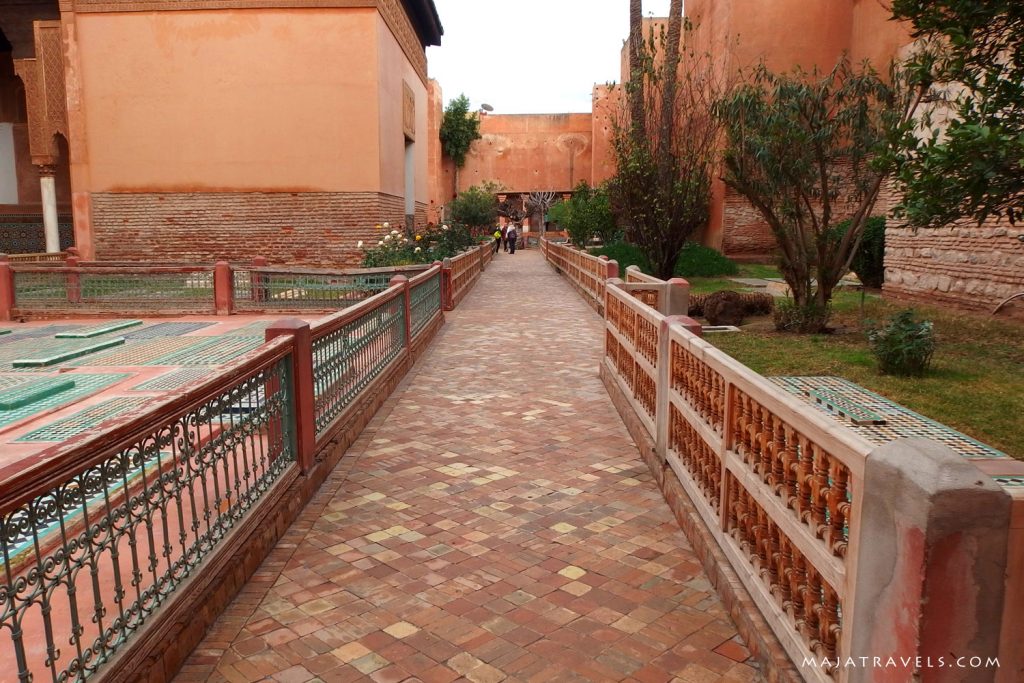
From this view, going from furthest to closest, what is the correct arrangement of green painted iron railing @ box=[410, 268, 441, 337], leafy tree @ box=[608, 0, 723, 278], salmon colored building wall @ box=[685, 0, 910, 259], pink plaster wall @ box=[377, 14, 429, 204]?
salmon colored building wall @ box=[685, 0, 910, 259] → pink plaster wall @ box=[377, 14, 429, 204] → leafy tree @ box=[608, 0, 723, 278] → green painted iron railing @ box=[410, 268, 441, 337]

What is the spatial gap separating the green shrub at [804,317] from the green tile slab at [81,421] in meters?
8.85

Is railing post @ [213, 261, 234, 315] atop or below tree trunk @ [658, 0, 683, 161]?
below

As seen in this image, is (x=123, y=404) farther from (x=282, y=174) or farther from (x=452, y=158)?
(x=452, y=158)

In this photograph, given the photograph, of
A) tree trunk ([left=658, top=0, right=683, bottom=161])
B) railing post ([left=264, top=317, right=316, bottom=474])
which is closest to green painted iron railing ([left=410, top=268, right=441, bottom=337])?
railing post ([left=264, top=317, right=316, bottom=474])

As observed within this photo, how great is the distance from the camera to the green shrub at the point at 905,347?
26.3 feet

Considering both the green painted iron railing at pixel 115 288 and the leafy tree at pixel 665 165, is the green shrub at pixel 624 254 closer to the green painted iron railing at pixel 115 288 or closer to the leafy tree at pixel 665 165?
the leafy tree at pixel 665 165

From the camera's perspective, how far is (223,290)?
14781 mm

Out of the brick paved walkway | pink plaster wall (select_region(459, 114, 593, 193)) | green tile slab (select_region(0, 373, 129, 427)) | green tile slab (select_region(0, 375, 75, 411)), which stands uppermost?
pink plaster wall (select_region(459, 114, 593, 193))

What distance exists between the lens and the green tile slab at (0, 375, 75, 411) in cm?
739

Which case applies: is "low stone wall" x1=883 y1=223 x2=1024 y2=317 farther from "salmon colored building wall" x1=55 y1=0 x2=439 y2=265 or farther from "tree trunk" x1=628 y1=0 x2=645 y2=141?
"salmon colored building wall" x1=55 y1=0 x2=439 y2=265

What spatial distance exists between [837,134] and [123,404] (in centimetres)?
974

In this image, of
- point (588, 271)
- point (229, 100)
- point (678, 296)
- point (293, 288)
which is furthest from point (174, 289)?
point (678, 296)

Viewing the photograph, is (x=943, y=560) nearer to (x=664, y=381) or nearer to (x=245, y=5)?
(x=664, y=381)

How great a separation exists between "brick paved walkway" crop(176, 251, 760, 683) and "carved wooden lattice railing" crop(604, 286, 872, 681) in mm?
321
